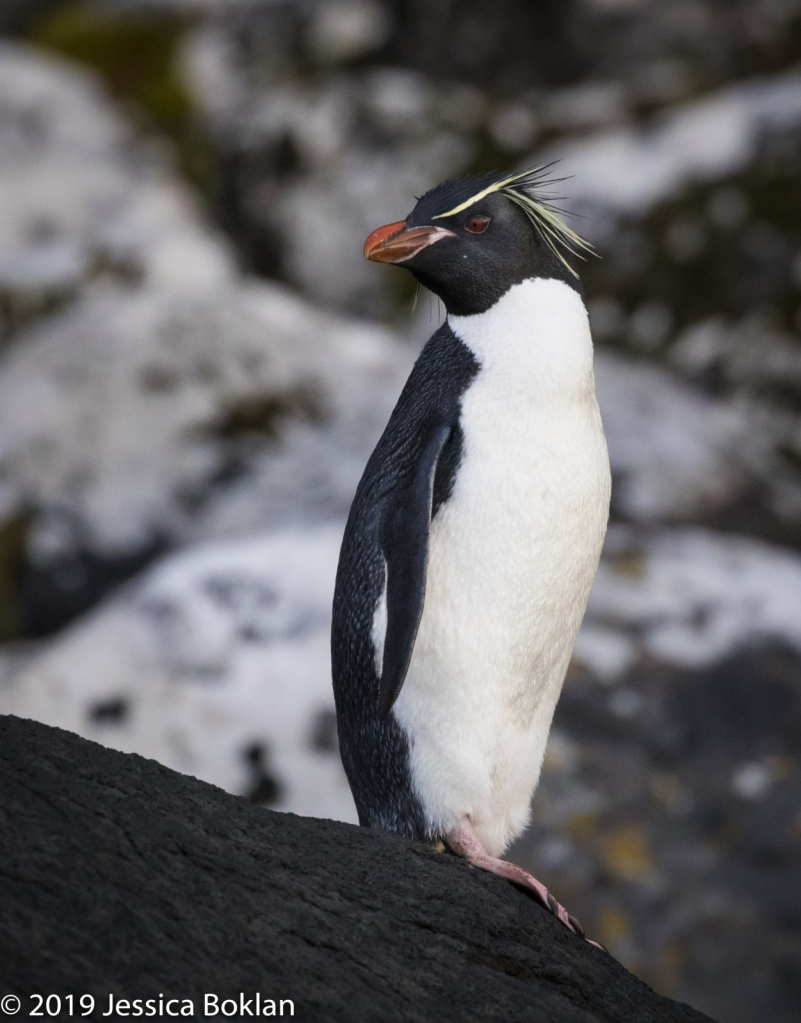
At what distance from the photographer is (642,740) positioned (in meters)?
3.27

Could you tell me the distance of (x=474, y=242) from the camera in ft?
6.81

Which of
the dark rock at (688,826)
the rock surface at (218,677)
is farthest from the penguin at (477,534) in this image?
the rock surface at (218,677)

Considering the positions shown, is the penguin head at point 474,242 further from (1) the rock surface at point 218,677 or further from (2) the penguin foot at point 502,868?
(1) the rock surface at point 218,677

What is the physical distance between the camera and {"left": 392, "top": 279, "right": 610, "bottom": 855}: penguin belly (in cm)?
202

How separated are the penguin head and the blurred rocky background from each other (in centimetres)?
11

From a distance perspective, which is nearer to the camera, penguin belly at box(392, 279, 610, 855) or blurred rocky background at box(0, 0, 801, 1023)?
penguin belly at box(392, 279, 610, 855)

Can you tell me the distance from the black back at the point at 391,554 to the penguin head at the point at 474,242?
0.39ft

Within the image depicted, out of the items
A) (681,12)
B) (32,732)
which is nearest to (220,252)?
(681,12)

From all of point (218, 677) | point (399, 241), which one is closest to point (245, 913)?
point (399, 241)

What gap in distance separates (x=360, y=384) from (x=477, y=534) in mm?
3242

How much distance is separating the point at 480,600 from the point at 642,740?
1.44 m

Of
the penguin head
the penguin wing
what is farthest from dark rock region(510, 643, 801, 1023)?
the penguin head

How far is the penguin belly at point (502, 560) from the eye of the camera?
2.02 m
